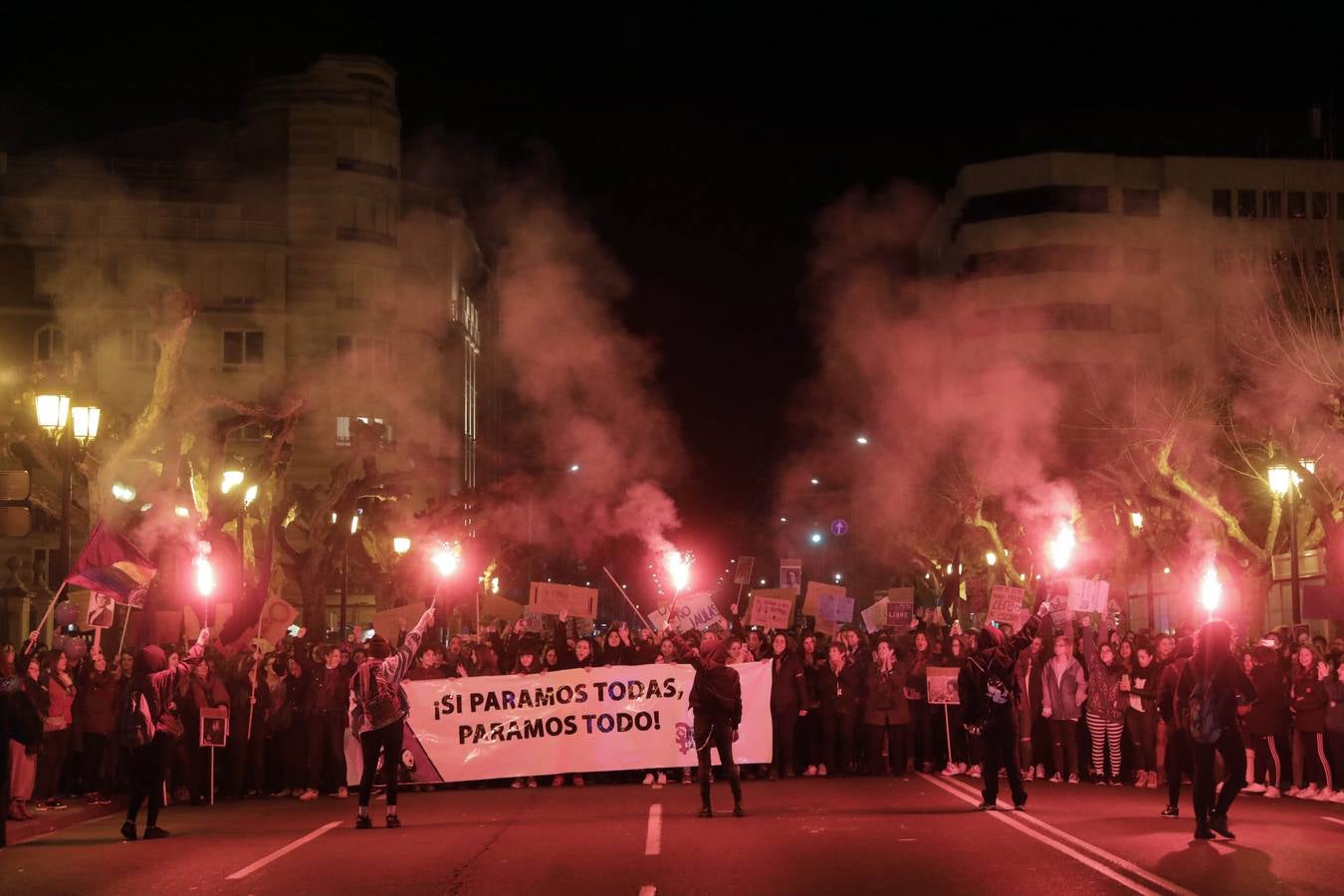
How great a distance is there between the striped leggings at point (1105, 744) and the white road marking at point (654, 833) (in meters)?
5.34

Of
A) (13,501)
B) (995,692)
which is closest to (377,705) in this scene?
(13,501)

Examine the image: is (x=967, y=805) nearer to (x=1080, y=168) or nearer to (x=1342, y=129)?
(x=1080, y=168)

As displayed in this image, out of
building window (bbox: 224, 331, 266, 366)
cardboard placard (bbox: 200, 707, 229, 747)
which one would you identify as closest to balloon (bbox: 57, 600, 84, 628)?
cardboard placard (bbox: 200, 707, 229, 747)

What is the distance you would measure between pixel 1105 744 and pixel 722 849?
24.1 feet

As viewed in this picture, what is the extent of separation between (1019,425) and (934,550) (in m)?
9.36

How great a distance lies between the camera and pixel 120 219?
51812 mm

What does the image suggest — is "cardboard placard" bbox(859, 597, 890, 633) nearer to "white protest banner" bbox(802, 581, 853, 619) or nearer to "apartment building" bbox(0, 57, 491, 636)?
"white protest banner" bbox(802, 581, 853, 619)

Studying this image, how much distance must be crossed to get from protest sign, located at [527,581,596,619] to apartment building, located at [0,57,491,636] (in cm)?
2641

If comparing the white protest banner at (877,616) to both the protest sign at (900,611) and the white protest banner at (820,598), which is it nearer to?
the protest sign at (900,611)

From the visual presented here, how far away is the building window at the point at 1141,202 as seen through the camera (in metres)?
71.3

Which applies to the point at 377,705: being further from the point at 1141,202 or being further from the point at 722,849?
the point at 1141,202

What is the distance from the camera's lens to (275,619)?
86.2 feet

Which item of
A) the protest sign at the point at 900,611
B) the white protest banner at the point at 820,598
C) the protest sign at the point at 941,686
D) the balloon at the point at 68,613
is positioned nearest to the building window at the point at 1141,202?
the protest sign at the point at 900,611

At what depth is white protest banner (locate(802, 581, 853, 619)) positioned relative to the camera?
2820cm
